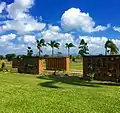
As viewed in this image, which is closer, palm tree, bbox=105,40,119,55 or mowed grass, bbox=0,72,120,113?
mowed grass, bbox=0,72,120,113

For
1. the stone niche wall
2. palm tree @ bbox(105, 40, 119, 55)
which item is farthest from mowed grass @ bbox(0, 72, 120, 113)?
palm tree @ bbox(105, 40, 119, 55)

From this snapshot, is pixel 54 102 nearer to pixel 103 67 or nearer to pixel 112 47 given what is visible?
pixel 103 67

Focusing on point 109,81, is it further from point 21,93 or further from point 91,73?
point 21,93

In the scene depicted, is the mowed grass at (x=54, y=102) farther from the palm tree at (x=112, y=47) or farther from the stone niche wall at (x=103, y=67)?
the palm tree at (x=112, y=47)

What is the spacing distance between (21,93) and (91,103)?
5271mm

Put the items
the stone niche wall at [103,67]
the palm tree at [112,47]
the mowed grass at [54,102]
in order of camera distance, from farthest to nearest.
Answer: the palm tree at [112,47] < the stone niche wall at [103,67] < the mowed grass at [54,102]

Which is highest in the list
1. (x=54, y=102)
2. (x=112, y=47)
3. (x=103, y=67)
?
(x=112, y=47)

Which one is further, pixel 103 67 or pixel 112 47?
pixel 112 47

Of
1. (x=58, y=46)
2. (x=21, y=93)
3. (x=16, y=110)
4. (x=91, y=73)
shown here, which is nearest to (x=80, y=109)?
(x=16, y=110)

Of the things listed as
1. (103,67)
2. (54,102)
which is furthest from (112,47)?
(54,102)

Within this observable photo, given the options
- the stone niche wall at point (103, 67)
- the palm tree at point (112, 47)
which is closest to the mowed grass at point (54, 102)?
the stone niche wall at point (103, 67)

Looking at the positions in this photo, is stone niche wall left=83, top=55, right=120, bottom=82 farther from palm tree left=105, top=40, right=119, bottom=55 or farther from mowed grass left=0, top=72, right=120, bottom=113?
palm tree left=105, top=40, right=119, bottom=55

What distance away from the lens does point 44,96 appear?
61.1ft

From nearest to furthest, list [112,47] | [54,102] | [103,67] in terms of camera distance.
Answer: [54,102] → [103,67] → [112,47]
